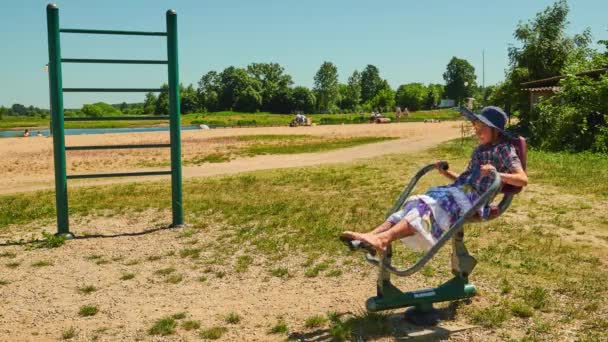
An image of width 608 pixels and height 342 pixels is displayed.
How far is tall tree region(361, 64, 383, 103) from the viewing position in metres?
150

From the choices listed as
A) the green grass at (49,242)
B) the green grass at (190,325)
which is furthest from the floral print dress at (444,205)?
the green grass at (49,242)

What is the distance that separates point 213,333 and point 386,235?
54.4 inches

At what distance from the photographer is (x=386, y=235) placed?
12.4 feet

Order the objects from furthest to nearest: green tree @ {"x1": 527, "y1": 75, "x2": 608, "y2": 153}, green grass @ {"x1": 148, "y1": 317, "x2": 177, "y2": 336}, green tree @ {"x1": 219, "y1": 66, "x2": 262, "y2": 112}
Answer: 1. green tree @ {"x1": 219, "y1": 66, "x2": 262, "y2": 112}
2. green tree @ {"x1": 527, "y1": 75, "x2": 608, "y2": 153}
3. green grass @ {"x1": 148, "y1": 317, "x2": 177, "y2": 336}

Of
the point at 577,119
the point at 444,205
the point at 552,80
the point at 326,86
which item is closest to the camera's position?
the point at 444,205

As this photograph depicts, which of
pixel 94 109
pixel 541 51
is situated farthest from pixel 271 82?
pixel 94 109

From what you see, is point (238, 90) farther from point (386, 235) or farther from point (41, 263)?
point (386, 235)

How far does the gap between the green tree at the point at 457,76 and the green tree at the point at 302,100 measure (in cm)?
3942

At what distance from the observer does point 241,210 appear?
8.70m

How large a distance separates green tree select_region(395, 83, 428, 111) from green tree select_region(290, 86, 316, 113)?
112 ft

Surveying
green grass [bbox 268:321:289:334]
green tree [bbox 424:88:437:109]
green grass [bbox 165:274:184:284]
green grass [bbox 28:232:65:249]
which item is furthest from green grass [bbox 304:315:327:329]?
green tree [bbox 424:88:437:109]

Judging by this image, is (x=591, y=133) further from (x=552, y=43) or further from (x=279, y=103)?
(x=279, y=103)

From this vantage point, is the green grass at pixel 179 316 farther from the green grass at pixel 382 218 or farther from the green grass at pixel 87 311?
the green grass at pixel 382 218

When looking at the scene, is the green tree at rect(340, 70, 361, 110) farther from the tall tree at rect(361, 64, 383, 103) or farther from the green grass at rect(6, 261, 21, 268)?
the green grass at rect(6, 261, 21, 268)
